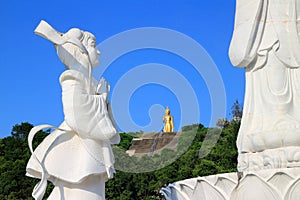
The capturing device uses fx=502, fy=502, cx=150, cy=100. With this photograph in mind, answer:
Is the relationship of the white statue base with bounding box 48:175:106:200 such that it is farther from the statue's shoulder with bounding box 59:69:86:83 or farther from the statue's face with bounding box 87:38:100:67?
the statue's face with bounding box 87:38:100:67

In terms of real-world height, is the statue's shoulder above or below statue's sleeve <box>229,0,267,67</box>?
below

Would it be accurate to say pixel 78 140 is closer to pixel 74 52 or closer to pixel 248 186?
pixel 74 52

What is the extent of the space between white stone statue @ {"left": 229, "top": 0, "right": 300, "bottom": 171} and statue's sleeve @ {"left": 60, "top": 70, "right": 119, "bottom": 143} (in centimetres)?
163

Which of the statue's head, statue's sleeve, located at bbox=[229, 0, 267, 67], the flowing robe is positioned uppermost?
statue's sleeve, located at bbox=[229, 0, 267, 67]

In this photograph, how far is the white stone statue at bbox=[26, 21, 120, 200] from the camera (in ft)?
18.2

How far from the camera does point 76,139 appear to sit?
5750 mm

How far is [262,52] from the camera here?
241 inches

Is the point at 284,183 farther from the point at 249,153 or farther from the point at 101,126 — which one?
the point at 101,126

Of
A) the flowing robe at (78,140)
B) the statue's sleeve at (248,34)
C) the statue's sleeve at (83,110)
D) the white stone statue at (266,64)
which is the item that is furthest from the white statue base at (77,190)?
the statue's sleeve at (248,34)

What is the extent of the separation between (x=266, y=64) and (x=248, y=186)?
1.67 m

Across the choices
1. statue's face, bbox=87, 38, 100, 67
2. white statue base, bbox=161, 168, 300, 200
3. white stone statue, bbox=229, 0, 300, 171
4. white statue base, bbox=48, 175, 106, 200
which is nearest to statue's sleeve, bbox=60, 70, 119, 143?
statue's face, bbox=87, 38, 100, 67

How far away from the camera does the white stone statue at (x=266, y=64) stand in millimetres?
5875

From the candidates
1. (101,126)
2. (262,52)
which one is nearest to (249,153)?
(262,52)

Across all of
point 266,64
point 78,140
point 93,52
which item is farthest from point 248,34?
point 78,140
